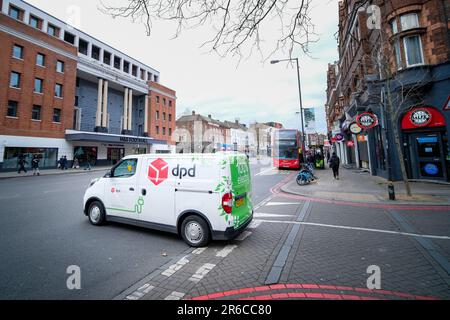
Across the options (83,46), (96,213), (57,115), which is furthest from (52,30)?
(96,213)

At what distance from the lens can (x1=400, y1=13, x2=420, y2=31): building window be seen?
1164 centimetres

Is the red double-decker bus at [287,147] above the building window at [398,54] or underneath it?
underneath

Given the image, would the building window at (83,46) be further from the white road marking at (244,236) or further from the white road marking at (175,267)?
the white road marking at (175,267)

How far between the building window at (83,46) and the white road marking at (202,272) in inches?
1683

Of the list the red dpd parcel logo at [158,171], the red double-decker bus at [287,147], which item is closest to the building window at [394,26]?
the red double-decker bus at [287,147]

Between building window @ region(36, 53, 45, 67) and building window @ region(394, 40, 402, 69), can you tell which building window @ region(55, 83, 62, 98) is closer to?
building window @ region(36, 53, 45, 67)

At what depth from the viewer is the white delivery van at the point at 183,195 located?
4242mm

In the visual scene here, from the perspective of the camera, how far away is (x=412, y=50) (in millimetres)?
11828

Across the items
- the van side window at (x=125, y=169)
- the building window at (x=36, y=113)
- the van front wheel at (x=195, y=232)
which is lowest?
the van front wheel at (x=195, y=232)

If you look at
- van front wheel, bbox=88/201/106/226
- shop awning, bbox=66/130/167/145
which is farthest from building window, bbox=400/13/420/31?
shop awning, bbox=66/130/167/145

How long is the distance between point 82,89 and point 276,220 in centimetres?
3696

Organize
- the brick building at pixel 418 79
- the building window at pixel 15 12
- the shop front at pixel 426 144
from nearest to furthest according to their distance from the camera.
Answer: the brick building at pixel 418 79 < the shop front at pixel 426 144 < the building window at pixel 15 12
